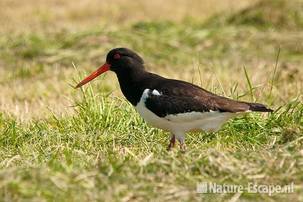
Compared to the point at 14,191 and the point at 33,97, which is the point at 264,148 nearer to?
the point at 14,191

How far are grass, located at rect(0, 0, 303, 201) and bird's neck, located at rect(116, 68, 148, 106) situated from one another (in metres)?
0.46

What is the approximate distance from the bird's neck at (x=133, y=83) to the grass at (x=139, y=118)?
46 centimetres

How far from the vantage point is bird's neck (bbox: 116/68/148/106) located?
7.04 metres

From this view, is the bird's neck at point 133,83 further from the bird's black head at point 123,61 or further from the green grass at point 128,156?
the green grass at point 128,156

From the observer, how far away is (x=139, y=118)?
789 centimetres

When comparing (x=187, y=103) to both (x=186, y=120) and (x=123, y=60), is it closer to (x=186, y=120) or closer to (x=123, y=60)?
(x=186, y=120)

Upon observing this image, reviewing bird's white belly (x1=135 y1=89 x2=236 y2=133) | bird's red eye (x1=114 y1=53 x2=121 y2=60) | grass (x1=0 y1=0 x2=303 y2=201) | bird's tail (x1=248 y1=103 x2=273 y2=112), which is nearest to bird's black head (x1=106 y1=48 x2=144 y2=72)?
bird's red eye (x1=114 y1=53 x2=121 y2=60)

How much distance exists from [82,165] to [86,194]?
91 centimetres

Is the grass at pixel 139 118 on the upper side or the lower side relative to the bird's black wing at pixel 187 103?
lower

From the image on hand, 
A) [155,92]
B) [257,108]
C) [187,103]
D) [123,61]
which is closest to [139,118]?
[123,61]

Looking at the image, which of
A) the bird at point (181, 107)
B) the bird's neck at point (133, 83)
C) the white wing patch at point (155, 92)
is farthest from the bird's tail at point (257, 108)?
the bird's neck at point (133, 83)

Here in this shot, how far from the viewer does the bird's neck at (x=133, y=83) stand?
23.1ft

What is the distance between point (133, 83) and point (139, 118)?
0.79 metres

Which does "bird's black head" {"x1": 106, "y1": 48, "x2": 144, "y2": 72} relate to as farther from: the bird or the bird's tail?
the bird's tail
